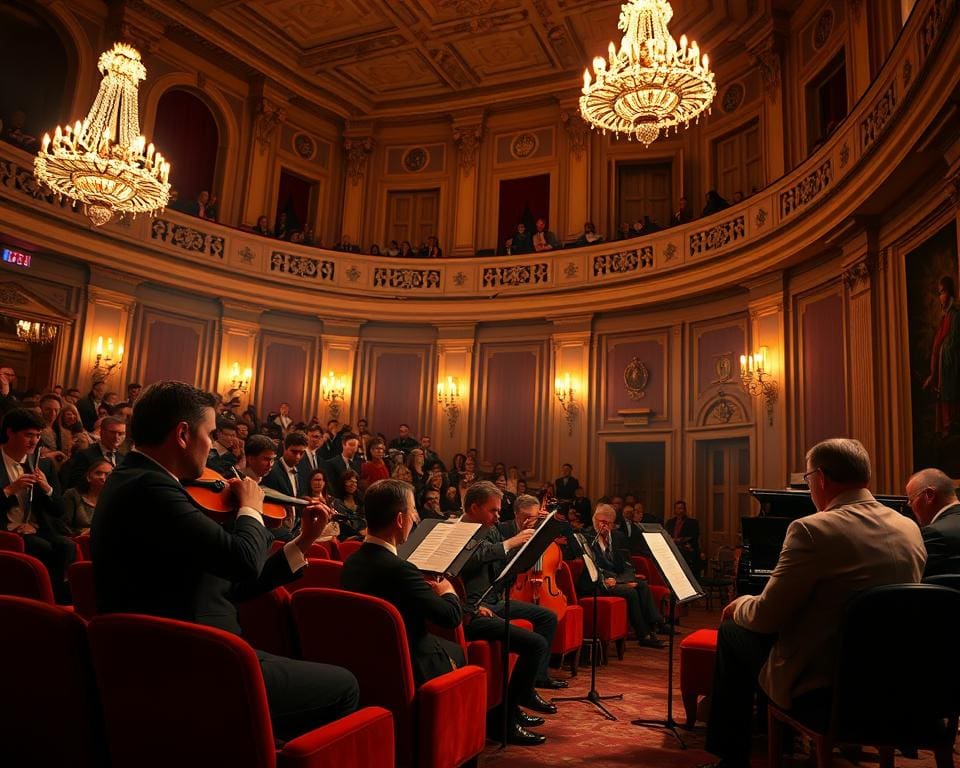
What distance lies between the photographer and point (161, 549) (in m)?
1.83

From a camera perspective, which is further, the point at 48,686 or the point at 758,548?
the point at 758,548

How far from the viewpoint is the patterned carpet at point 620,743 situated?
3.29 metres

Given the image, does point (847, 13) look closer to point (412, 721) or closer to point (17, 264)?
point (412, 721)

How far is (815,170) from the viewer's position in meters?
8.71

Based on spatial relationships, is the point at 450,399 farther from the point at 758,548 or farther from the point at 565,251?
the point at 758,548

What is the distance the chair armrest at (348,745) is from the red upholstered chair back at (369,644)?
0.34 metres

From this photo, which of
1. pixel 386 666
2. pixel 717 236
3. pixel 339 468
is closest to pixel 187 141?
pixel 339 468

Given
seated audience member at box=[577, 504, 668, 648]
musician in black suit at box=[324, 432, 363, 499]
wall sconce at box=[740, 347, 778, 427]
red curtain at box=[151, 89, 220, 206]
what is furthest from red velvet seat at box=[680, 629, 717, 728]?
red curtain at box=[151, 89, 220, 206]

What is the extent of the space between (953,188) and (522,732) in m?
5.62

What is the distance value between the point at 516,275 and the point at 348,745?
11055 millimetres

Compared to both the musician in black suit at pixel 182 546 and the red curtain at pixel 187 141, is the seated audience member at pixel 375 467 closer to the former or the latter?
the red curtain at pixel 187 141

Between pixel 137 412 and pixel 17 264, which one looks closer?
pixel 137 412

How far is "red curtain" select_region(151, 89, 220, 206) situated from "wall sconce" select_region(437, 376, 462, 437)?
5.02 m

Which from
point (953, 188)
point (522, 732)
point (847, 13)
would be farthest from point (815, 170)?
point (522, 732)
